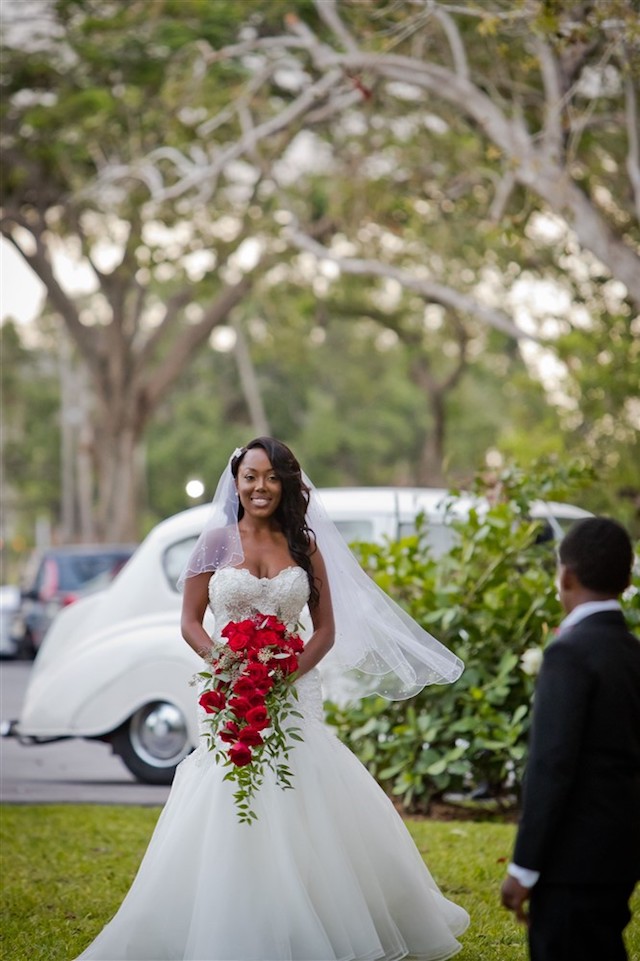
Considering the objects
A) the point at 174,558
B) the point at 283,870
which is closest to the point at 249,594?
the point at 283,870

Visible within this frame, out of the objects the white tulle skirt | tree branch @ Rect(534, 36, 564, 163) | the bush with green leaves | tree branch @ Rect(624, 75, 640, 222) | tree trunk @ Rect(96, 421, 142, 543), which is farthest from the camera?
tree trunk @ Rect(96, 421, 142, 543)

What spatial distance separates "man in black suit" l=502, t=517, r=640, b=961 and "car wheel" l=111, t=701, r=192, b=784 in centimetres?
759

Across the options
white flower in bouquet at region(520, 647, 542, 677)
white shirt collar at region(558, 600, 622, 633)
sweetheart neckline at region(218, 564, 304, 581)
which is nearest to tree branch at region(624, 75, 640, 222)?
white flower in bouquet at region(520, 647, 542, 677)

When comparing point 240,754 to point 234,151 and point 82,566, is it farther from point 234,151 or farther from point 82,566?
point 82,566

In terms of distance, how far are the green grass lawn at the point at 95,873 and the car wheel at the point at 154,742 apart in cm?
108

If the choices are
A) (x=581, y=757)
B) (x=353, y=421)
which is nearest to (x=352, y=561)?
(x=581, y=757)

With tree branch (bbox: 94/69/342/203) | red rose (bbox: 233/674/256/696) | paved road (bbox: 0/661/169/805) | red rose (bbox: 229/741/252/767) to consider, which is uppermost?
tree branch (bbox: 94/69/342/203)

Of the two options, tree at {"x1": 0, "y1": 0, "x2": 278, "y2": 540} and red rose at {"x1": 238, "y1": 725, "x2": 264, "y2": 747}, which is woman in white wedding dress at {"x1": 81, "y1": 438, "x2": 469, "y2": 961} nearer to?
red rose at {"x1": 238, "y1": 725, "x2": 264, "y2": 747}

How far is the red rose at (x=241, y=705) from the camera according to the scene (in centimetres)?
581

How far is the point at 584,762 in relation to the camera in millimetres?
→ 4121

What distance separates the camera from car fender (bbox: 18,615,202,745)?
11.4 m

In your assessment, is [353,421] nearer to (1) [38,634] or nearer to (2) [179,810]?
(1) [38,634]

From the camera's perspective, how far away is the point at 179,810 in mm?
5953

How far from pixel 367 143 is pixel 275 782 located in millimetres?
16788
